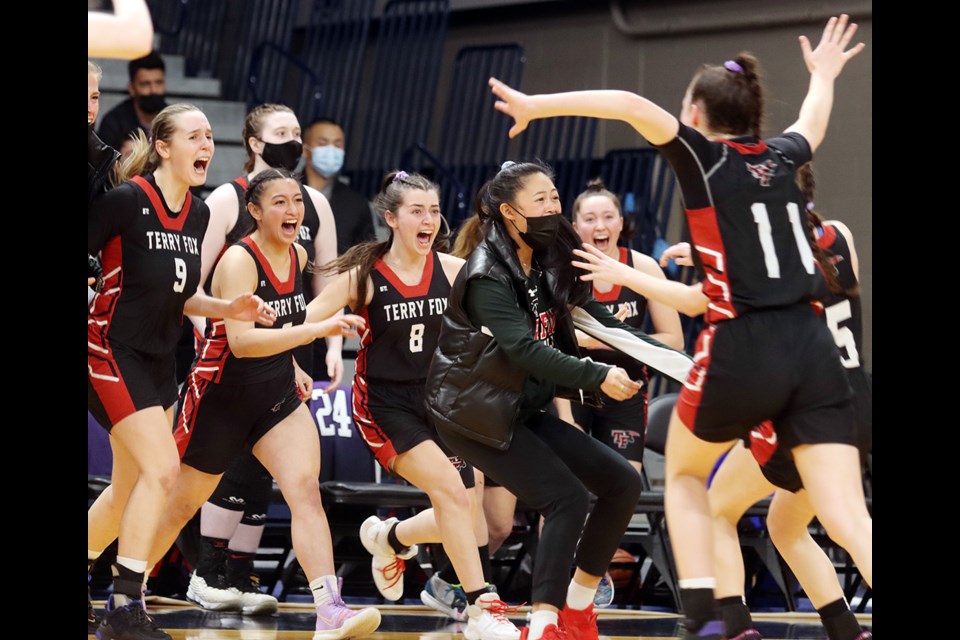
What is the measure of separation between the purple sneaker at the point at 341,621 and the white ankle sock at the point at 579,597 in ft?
2.42

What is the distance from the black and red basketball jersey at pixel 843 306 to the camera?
4.06 m

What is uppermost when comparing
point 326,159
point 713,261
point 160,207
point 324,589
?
point 326,159

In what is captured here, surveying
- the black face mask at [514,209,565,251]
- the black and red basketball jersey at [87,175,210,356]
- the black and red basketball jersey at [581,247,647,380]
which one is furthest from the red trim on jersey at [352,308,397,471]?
the black and red basketball jersey at [581,247,647,380]

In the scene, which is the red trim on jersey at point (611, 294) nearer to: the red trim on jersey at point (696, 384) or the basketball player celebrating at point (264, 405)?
the basketball player celebrating at point (264, 405)

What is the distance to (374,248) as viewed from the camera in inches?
213

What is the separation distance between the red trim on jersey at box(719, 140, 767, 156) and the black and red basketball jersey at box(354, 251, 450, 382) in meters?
1.87

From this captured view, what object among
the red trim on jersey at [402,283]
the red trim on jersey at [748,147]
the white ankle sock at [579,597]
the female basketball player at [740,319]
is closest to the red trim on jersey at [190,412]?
the red trim on jersey at [402,283]

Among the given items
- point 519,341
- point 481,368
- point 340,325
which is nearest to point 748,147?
point 519,341

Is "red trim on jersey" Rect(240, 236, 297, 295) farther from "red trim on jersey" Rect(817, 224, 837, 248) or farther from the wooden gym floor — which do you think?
"red trim on jersey" Rect(817, 224, 837, 248)

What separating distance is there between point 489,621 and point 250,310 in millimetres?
Result: 1423

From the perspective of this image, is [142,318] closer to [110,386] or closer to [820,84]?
[110,386]
